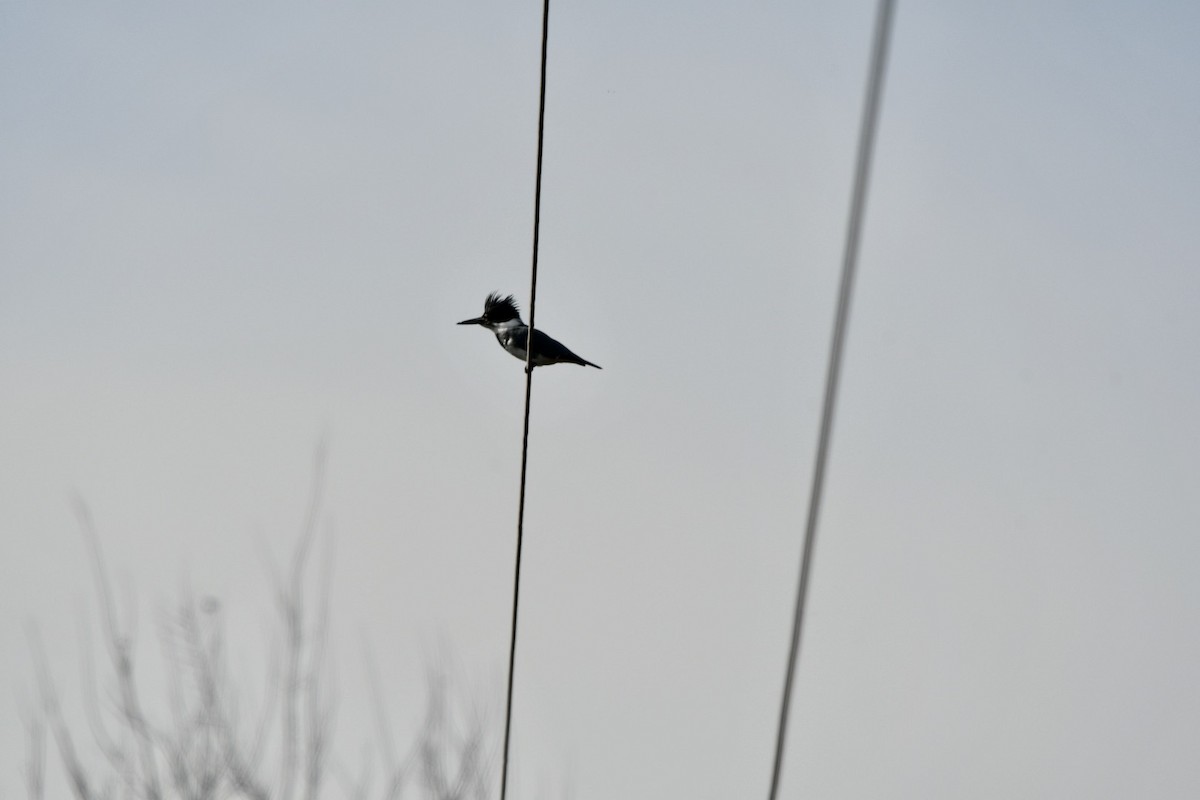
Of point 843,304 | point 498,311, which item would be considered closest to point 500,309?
point 498,311

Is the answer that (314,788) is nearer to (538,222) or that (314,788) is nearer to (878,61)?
(538,222)

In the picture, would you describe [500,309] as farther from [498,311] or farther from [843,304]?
[843,304]

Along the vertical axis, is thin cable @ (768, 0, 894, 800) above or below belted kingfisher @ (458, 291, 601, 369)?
above

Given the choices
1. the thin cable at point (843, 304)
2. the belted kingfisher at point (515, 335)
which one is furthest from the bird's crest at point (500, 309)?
the thin cable at point (843, 304)

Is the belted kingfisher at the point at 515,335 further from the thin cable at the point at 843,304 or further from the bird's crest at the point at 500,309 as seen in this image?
the thin cable at the point at 843,304

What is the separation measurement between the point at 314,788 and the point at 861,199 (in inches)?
369

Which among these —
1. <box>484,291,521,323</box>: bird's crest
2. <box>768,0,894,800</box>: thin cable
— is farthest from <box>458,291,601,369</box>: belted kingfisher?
<box>768,0,894,800</box>: thin cable

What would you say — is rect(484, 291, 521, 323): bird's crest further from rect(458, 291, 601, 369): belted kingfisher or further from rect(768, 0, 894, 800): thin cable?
rect(768, 0, 894, 800): thin cable

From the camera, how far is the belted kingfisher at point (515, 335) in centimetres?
810

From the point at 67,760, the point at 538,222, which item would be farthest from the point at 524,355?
the point at 67,760

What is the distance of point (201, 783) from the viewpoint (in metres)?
10.7

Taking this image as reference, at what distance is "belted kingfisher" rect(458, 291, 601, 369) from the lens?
8102 millimetres

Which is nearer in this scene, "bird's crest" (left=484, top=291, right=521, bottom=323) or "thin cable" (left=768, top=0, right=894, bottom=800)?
"thin cable" (left=768, top=0, right=894, bottom=800)

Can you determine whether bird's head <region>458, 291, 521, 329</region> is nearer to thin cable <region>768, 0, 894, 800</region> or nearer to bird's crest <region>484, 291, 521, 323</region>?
bird's crest <region>484, 291, 521, 323</region>
